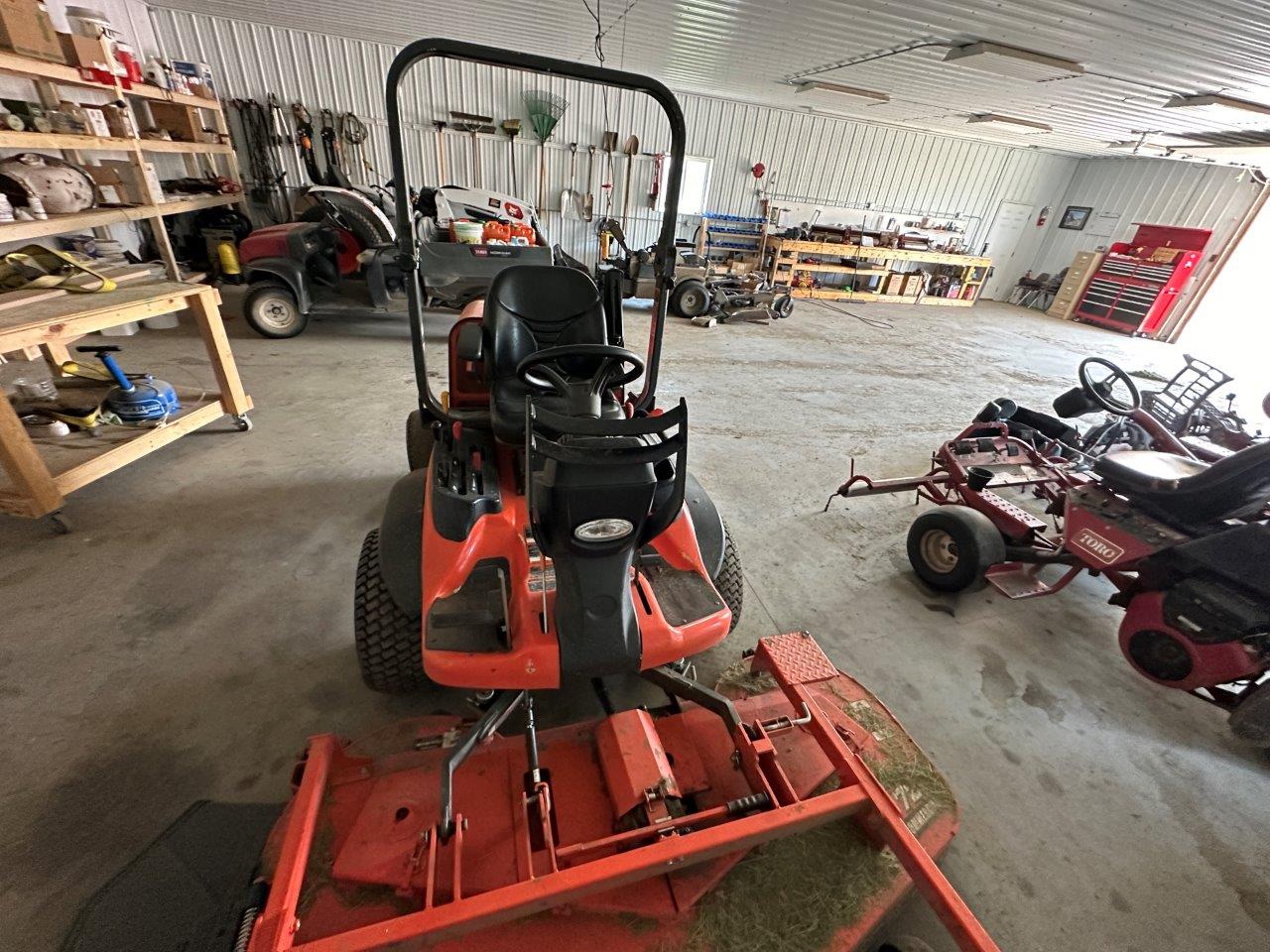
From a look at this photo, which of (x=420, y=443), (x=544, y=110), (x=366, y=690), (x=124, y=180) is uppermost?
(x=544, y=110)

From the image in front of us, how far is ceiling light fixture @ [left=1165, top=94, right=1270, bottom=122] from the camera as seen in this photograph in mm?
5867

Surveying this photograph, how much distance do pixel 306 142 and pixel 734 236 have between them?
722 centimetres

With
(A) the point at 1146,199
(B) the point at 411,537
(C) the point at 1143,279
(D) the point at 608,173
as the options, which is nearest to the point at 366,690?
(B) the point at 411,537

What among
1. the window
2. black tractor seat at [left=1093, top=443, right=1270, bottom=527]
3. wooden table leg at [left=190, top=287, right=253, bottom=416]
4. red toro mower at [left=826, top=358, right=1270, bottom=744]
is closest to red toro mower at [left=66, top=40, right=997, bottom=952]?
red toro mower at [left=826, top=358, right=1270, bottom=744]

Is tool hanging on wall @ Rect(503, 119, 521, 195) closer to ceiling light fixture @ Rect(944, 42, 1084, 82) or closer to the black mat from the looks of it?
ceiling light fixture @ Rect(944, 42, 1084, 82)

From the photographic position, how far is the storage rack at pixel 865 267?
9.95 m

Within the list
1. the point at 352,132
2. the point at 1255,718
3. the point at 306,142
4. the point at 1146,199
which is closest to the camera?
the point at 1255,718

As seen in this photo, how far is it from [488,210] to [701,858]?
719 cm

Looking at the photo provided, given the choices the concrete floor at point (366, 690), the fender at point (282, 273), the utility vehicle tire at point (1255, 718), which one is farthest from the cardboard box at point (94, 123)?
the utility vehicle tire at point (1255, 718)

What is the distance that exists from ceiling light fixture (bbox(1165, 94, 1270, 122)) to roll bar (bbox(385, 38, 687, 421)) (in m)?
7.66

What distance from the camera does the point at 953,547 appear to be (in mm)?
2729

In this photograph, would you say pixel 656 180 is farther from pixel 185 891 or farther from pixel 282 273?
pixel 185 891

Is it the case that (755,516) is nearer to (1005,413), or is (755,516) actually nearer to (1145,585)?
(1145,585)

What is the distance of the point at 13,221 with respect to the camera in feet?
11.8
